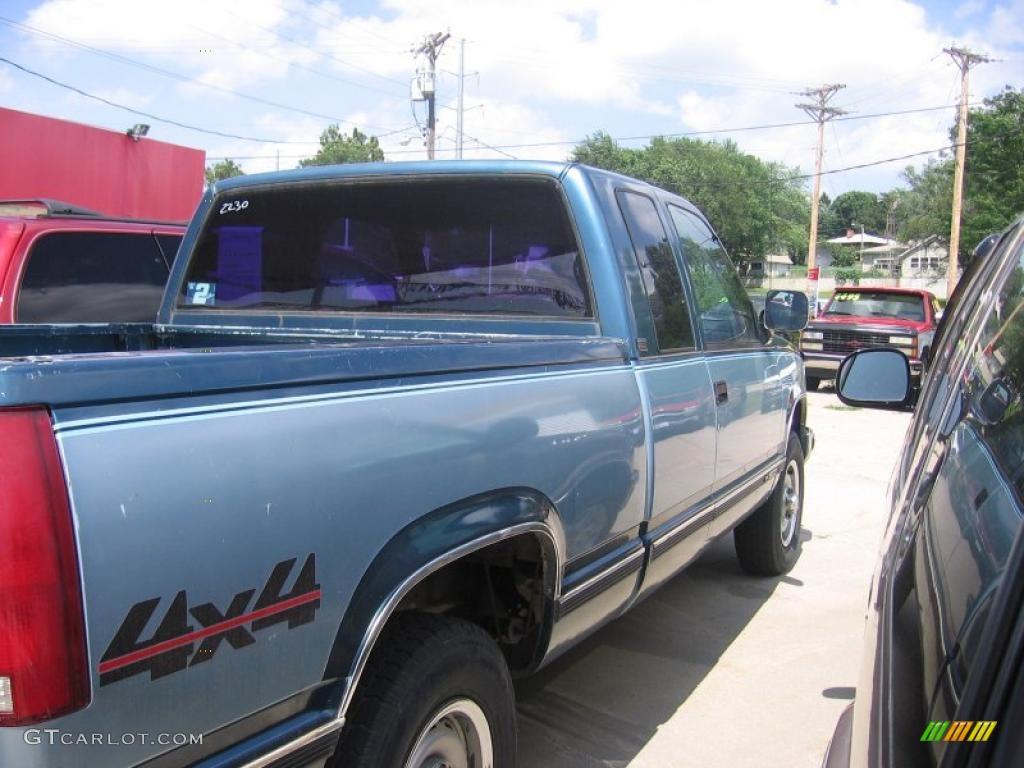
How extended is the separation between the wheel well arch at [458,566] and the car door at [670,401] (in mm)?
685

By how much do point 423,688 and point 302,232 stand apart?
85.5 inches

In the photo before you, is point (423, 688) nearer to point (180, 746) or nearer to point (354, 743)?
point (354, 743)

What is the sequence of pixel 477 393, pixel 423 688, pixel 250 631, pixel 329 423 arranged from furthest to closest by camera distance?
1. pixel 477 393
2. pixel 423 688
3. pixel 329 423
4. pixel 250 631

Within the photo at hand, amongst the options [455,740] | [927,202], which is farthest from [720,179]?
[455,740]

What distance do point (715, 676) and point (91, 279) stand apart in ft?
13.8

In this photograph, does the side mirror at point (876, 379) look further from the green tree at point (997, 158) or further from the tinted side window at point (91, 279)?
the green tree at point (997, 158)

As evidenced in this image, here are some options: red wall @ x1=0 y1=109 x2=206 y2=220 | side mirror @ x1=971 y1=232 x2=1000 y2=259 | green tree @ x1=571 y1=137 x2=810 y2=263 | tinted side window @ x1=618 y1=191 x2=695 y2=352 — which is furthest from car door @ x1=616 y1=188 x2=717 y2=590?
green tree @ x1=571 y1=137 x2=810 y2=263

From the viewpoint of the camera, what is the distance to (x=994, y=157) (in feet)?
105

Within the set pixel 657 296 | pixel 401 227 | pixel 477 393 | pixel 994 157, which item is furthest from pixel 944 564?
pixel 994 157

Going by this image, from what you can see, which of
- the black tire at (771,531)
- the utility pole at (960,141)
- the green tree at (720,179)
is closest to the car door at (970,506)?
the black tire at (771,531)

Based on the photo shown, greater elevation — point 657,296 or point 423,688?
point 657,296

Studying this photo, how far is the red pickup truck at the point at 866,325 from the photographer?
1379cm

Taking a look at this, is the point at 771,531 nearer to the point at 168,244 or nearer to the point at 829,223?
the point at 168,244

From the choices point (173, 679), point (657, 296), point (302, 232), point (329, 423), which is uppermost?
point (302, 232)
